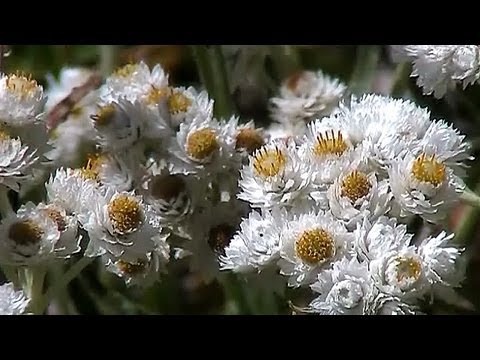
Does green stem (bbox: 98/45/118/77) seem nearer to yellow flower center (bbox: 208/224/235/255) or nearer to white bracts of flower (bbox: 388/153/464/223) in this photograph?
yellow flower center (bbox: 208/224/235/255)

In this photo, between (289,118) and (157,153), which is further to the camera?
(289,118)

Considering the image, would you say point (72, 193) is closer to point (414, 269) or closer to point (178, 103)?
point (178, 103)

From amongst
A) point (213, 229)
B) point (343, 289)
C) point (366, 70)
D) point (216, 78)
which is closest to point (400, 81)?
point (366, 70)

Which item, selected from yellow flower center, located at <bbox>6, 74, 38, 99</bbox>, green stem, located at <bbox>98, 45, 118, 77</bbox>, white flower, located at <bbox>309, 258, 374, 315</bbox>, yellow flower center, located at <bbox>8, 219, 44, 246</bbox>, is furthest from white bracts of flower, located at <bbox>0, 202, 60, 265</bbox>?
green stem, located at <bbox>98, 45, 118, 77</bbox>

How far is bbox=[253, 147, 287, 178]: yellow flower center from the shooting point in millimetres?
869

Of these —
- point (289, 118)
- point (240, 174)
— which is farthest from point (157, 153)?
point (289, 118)

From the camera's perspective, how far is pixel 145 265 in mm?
922

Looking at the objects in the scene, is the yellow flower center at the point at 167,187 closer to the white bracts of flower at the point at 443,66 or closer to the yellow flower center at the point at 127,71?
the yellow flower center at the point at 127,71

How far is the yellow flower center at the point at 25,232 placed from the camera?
833 millimetres

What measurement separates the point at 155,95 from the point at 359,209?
0.92 ft

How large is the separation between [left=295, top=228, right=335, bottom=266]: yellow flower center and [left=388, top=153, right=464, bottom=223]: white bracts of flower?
0.23 ft

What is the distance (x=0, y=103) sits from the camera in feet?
2.95
